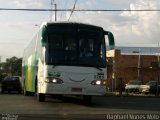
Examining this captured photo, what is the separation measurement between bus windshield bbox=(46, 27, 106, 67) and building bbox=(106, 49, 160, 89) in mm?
51599

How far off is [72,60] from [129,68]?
55685mm

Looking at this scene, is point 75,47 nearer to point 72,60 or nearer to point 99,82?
point 72,60

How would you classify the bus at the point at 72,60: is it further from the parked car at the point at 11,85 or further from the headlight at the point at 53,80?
the parked car at the point at 11,85

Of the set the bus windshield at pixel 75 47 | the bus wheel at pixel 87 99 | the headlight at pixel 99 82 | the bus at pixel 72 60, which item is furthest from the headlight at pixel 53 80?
the bus wheel at pixel 87 99

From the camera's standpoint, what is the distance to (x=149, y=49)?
9606 centimetres

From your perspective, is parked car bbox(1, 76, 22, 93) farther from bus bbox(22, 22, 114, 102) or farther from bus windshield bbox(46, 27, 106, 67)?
bus windshield bbox(46, 27, 106, 67)

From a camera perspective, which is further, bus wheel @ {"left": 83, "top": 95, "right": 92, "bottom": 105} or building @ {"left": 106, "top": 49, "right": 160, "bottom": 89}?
building @ {"left": 106, "top": 49, "right": 160, "bottom": 89}

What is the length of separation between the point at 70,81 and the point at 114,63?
180ft

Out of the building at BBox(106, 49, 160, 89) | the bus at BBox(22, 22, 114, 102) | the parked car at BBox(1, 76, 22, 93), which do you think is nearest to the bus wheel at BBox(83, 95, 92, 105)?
the bus at BBox(22, 22, 114, 102)

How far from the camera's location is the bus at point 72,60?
19.7 meters

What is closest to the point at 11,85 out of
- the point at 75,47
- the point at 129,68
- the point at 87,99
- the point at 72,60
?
the point at 87,99

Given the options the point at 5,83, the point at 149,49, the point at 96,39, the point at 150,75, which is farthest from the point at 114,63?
the point at 96,39

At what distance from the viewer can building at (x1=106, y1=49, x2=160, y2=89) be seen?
2889 inches

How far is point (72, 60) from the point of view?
19906 millimetres
